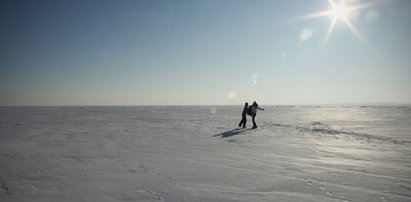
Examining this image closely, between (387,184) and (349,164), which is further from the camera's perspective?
(349,164)

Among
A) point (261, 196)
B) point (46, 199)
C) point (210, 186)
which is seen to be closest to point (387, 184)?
point (261, 196)

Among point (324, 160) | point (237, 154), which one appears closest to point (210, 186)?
point (237, 154)

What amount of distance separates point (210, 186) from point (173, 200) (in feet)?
3.07

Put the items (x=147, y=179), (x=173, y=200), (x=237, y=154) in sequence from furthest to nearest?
Answer: (x=237, y=154) < (x=147, y=179) < (x=173, y=200)

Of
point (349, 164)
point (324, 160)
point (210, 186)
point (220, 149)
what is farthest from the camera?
point (220, 149)

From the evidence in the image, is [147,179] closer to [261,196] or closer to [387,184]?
[261,196]

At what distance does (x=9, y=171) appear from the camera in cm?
566

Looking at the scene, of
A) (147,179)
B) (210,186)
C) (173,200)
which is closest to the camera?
Answer: (173,200)

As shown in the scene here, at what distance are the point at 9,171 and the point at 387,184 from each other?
26.4 feet

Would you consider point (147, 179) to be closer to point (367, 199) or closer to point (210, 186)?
point (210, 186)

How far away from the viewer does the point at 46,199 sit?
400 cm

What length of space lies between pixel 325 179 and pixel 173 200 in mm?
3203

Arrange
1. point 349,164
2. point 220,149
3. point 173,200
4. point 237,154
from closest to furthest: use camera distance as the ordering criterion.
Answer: point 173,200
point 349,164
point 237,154
point 220,149

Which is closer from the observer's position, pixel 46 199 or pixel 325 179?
pixel 46 199
